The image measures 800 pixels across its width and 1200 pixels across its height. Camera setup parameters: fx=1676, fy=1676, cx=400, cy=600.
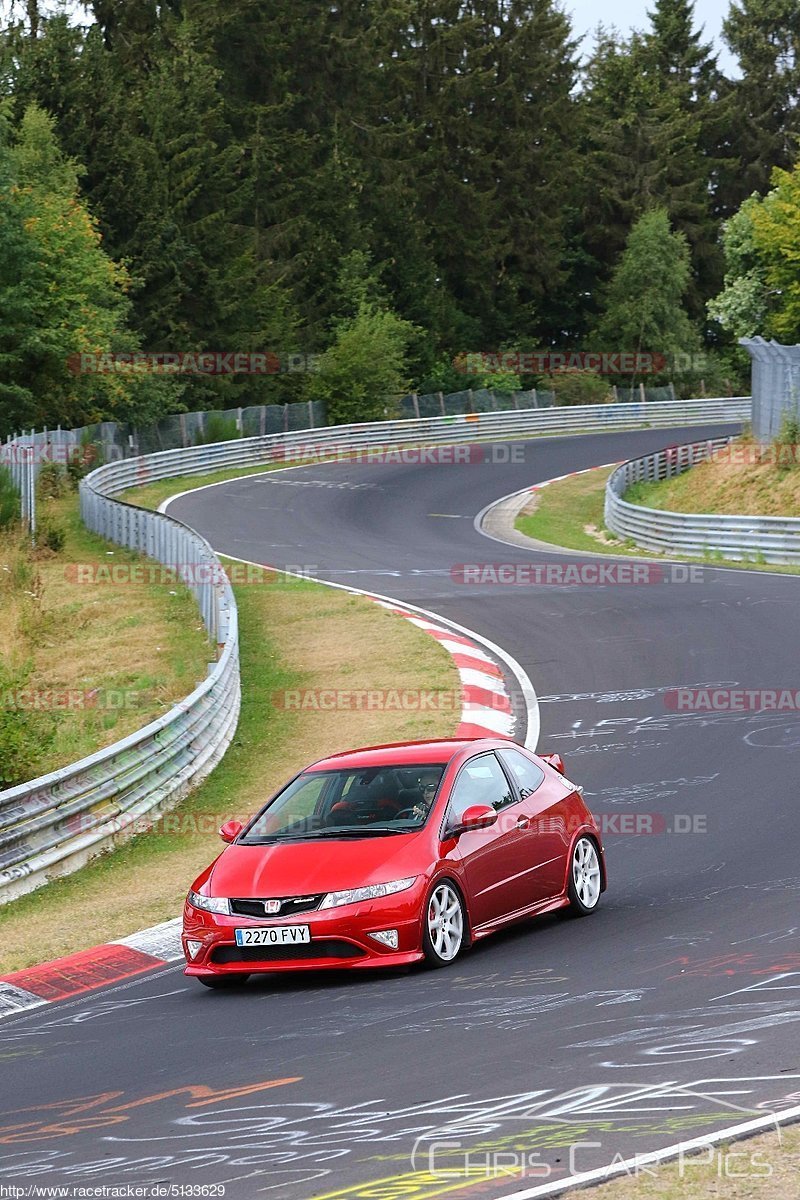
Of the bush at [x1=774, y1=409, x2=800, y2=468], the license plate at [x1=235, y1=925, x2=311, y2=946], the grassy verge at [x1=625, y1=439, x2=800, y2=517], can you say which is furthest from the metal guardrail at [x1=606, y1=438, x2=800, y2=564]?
Result: the license plate at [x1=235, y1=925, x2=311, y2=946]

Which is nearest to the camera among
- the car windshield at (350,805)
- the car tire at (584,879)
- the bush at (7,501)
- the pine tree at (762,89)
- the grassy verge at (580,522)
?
the car windshield at (350,805)

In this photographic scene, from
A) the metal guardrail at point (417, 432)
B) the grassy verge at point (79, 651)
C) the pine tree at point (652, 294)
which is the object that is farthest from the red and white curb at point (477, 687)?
the pine tree at point (652, 294)

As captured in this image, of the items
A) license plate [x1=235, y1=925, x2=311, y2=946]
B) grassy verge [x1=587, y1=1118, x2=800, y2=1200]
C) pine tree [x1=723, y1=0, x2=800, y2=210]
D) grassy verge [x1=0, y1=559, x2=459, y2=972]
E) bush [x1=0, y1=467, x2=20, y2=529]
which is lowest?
grassy verge [x1=0, y1=559, x2=459, y2=972]

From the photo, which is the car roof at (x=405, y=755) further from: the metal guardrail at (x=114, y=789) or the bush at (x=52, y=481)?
the bush at (x=52, y=481)

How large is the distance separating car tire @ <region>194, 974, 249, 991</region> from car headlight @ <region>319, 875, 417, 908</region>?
2.49 ft

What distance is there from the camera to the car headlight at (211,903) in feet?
31.6

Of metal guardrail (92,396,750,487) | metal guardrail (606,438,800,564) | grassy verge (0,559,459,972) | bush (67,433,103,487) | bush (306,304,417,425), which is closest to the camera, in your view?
grassy verge (0,559,459,972)

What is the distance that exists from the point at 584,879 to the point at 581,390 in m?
75.8

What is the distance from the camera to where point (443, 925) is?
381 inches

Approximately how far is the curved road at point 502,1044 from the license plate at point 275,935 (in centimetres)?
31

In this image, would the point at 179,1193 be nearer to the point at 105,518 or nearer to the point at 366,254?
the point at 105,518

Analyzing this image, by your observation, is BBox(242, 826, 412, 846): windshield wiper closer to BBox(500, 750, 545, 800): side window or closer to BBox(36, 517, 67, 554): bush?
BBox(500, 750, 545, 800): side window

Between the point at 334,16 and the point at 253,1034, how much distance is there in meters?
88.8

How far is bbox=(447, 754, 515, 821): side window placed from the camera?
10.3 meters
